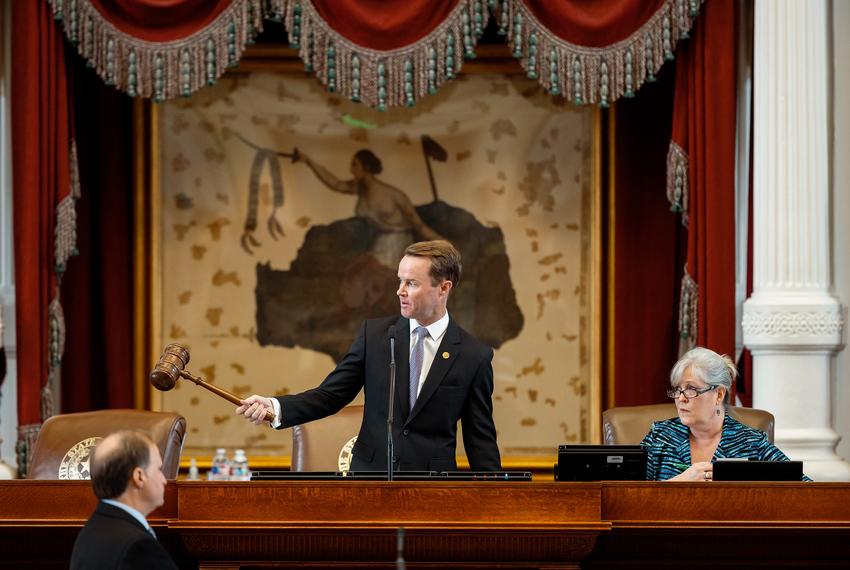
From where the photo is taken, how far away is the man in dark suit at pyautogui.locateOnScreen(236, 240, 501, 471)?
157 inches

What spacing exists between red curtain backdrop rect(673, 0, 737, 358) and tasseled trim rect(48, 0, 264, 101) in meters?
1.90

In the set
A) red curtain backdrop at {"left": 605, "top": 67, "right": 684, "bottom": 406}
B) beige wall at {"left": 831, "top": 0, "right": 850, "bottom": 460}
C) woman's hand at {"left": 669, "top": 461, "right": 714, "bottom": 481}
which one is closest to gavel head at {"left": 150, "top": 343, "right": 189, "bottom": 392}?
woman's hand at {"left": 669, "top": 461, "right": 714, "bottom": 481}

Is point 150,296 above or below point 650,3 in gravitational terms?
below

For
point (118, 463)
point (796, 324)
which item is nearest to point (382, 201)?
point (796, 324)

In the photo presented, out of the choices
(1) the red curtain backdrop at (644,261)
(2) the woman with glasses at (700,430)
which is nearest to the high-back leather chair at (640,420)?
(2) the woman with glasses at (700,430)

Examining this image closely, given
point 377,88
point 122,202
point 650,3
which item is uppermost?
point 650,3

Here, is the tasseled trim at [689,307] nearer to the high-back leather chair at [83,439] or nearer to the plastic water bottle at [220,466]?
the plastic water bottle at [220,466]

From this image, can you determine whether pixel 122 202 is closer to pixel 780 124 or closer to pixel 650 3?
pixel 650 3

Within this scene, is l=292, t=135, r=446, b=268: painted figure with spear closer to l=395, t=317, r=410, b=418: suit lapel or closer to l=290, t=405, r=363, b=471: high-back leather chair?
l=290, t=405, r=363, b=471: high-back leather chair

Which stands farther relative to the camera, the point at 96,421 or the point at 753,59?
the point at 753,59

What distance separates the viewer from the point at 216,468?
605 cm

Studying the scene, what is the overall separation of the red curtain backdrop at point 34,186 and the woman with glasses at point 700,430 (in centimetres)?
266

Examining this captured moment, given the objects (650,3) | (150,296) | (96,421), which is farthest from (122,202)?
(650,3)

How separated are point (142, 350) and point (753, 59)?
3.13 metres
